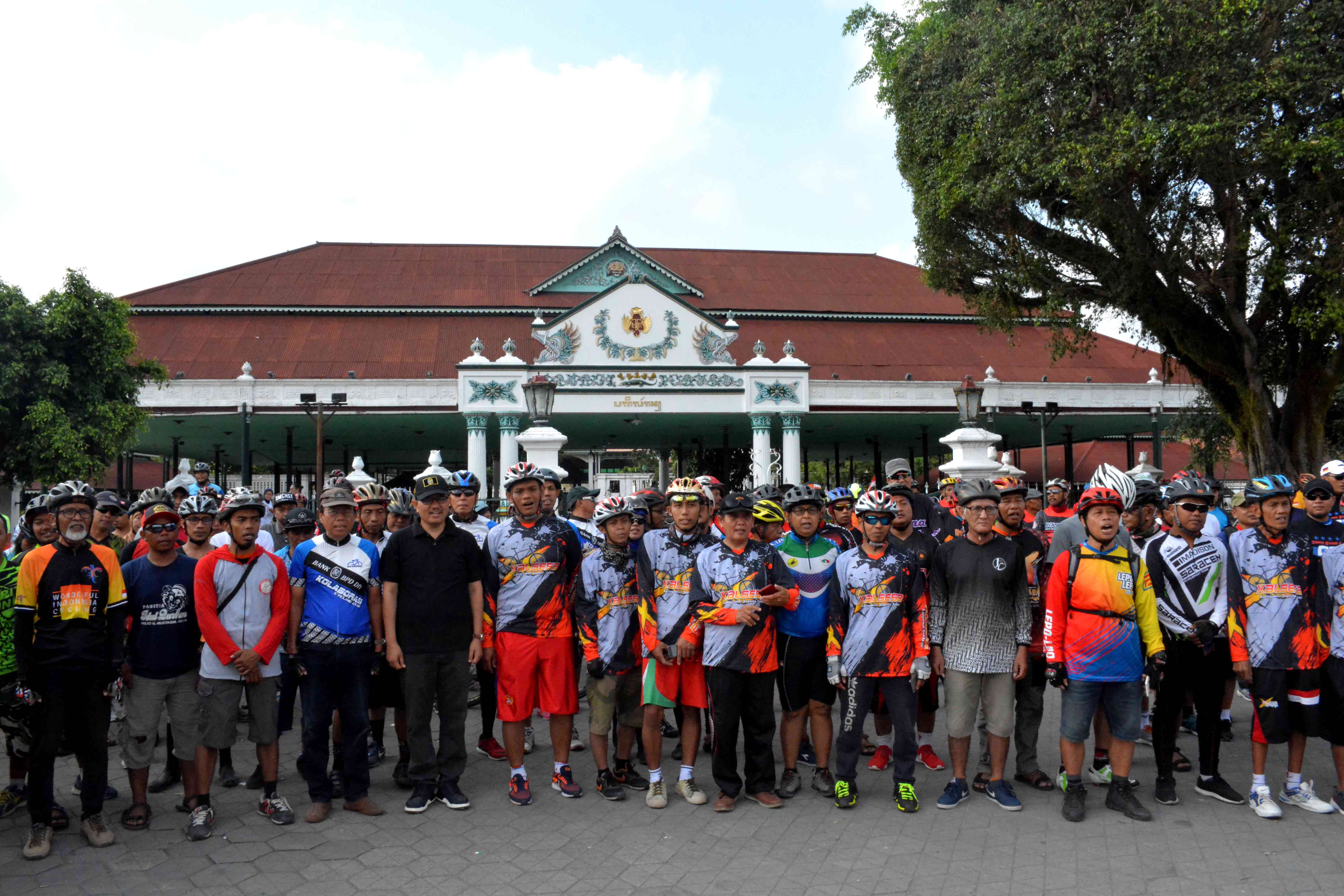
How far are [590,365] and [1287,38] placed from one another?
13749 mm

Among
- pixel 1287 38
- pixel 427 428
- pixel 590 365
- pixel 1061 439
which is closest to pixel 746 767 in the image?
pixel 1287 38

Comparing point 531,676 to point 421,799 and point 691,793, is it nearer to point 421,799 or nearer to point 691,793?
point 421,799

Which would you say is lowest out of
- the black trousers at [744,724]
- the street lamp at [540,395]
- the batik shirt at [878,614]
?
the black trousers at [744,724]

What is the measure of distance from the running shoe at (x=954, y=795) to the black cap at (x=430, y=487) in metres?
3.32

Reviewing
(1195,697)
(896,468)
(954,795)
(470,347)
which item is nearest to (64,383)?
(470,347)

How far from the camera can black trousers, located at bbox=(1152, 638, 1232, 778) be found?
5.34 m

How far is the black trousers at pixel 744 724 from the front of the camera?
5.27 metres

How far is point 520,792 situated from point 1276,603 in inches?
173

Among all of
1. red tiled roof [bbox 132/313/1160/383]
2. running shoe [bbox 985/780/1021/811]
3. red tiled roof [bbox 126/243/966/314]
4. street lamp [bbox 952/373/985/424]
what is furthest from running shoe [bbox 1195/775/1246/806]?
A: red tiled roof [bbox 126/243/966/314]

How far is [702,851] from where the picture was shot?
184 inches

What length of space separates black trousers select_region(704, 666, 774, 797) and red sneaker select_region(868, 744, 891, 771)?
100 cm

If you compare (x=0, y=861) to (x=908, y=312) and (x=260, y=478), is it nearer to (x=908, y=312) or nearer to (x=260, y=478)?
(x=908, y=312)

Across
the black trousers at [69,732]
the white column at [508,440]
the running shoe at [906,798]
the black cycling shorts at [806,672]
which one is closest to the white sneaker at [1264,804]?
the running shoe at [906,798]

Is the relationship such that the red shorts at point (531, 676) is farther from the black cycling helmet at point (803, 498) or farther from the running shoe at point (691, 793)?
the black cycling helmet at point (803, 498)
